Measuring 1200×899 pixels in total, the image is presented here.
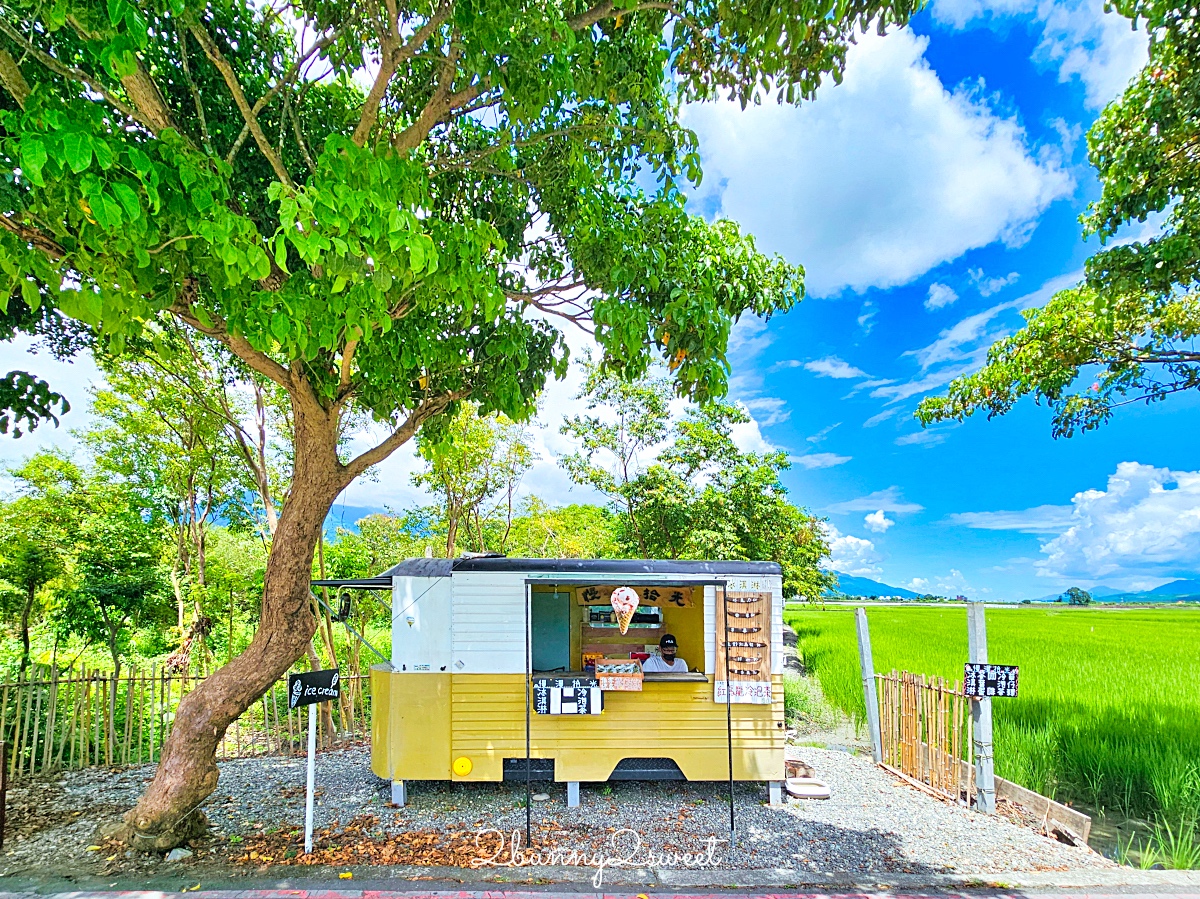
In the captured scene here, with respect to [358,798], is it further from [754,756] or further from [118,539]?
[118,539]

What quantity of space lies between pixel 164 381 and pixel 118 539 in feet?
8.09

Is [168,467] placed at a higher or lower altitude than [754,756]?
higher

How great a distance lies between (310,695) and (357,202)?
12.8 feet

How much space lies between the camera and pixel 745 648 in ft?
20.0

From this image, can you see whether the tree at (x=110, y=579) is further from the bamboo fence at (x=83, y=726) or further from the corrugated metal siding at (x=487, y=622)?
the corrugated metal siding at (x=487, y=622)

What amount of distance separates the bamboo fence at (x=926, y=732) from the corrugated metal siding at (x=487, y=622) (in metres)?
4.26

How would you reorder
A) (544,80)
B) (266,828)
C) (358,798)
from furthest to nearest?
1. (358,798)
2. (266,828)
3. (544,80)

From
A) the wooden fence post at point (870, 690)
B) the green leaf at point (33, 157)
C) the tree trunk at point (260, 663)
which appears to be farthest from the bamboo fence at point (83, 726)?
the wooden fence post at point (870, 690)

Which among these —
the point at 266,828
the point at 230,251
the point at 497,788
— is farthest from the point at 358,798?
the point at 230,251

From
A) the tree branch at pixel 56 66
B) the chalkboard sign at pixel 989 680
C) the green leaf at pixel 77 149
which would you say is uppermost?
the tree branch at pixel 56 66

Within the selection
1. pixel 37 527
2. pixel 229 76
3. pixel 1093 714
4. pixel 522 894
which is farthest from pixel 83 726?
pixel 1093 714

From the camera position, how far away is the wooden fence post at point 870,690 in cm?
725

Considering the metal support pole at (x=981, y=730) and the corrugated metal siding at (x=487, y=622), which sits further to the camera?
the corrugated metal siding at (x=487, y=622)

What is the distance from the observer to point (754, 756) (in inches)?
237
